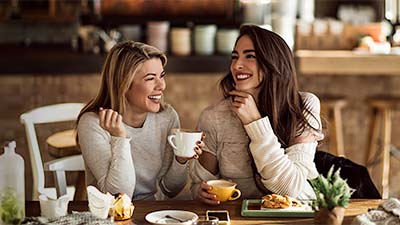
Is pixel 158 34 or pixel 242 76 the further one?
pixel 158 34

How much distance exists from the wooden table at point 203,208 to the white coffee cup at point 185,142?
0.18 meters

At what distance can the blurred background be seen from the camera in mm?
5547

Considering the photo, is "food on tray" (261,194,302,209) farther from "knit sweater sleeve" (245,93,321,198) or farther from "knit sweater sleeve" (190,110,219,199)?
"knit sweater sleeve" (190,110,219,199)

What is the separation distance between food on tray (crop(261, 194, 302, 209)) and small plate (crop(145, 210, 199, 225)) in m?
0.27

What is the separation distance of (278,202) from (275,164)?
0.23 m

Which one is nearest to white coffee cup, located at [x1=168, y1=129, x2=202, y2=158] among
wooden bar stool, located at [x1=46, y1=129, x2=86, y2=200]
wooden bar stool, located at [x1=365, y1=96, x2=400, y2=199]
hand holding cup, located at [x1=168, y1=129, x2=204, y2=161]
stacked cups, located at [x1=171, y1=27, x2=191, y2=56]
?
hand holding cup, located at [x1=168, y1=129, x2=204, y2=161]

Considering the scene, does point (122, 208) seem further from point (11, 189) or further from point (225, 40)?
point (225, 40)

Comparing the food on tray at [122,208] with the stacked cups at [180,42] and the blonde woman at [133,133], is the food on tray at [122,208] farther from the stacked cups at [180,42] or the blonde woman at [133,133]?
the stacked cups at [180,42]

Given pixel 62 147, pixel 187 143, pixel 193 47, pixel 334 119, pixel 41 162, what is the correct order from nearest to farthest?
pixel 187 143, pixel 41 162, pixel 62 147, pixel 334 119, pixel 193 47

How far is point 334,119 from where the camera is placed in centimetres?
554

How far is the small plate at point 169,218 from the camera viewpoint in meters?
2.50

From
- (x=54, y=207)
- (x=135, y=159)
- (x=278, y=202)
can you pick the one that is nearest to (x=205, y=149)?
(x=135, y=159)

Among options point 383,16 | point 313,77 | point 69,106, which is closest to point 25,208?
point 69,106

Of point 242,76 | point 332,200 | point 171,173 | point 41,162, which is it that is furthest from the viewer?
point 41,162
